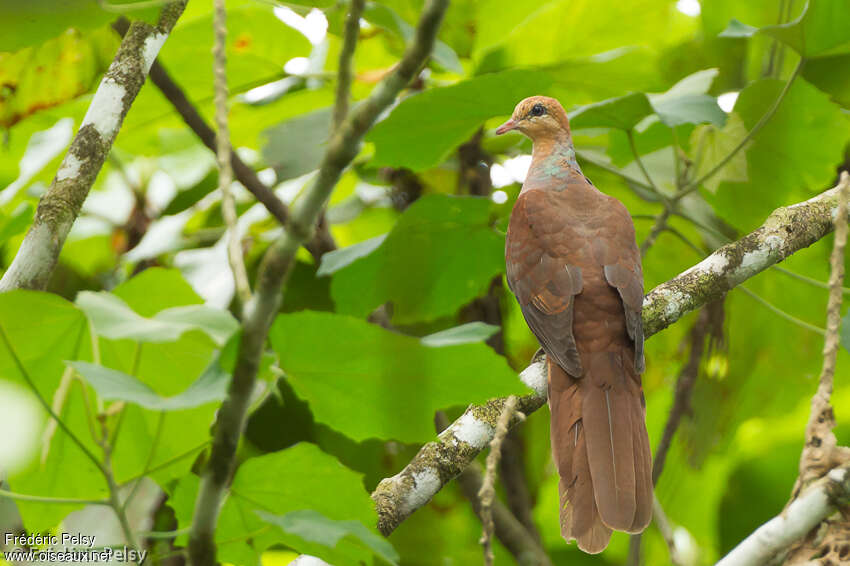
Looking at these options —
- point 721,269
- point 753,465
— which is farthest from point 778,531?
point 753,465

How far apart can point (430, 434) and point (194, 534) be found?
16.3 inches

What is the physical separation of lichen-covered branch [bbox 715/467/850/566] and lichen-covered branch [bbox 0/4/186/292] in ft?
4.32

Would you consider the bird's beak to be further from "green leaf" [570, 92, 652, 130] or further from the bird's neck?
"green leaf" [570, 92, 652, 130]

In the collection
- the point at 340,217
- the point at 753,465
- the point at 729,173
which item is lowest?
the point at 753,465

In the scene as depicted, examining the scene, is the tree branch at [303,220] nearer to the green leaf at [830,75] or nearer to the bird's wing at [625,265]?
the bird's wing at [625,265]

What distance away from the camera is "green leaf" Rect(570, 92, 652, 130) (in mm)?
2209

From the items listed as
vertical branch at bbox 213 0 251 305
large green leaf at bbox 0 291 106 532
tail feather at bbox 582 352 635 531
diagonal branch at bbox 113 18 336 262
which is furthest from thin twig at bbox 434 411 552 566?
vertical branch at bbox 213 0 251 305

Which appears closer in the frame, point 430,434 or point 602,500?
point 430,434

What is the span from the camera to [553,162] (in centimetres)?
305

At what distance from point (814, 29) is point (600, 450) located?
3.86 ft

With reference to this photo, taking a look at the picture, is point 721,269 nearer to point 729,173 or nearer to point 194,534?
point 729,173

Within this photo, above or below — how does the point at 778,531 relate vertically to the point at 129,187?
above

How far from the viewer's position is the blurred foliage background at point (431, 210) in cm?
152

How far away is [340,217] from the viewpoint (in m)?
3.23
